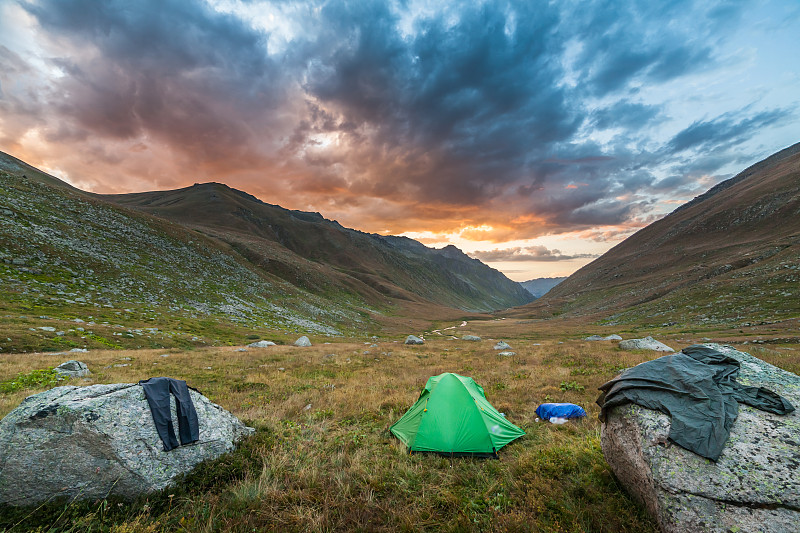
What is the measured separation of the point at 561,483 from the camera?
5992mm

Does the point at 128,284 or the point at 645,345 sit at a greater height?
the point at 128,284

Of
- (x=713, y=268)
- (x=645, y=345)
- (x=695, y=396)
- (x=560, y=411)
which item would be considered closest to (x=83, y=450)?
(x=695, y=396)

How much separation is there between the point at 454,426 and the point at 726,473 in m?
5.47

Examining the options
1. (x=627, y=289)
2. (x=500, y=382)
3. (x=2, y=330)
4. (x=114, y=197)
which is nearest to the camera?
(x=500, y=382)

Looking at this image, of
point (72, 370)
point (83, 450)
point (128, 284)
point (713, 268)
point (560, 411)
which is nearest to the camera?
point (83, 450)

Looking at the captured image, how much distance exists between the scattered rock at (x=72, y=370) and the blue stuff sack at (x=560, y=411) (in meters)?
19.4

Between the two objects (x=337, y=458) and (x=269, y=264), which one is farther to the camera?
(x=269, y=264)

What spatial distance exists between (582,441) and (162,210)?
190 meters

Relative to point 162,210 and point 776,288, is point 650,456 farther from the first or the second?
point 162,210

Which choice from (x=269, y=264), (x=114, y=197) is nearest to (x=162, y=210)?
(x=114, y=197)

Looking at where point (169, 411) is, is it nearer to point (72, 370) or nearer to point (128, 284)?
point (72, 370)

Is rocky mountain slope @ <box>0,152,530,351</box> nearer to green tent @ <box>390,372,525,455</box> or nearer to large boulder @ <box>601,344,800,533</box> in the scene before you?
green tent @ <box>390,372,525,455</box>

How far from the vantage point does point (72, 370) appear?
13664mm

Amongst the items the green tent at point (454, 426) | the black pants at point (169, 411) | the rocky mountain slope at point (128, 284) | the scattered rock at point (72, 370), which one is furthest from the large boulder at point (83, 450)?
the rocky mountain slope at point (128, 284)
